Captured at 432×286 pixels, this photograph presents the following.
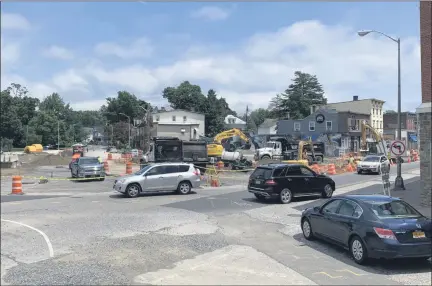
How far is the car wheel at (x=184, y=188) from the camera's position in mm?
22297

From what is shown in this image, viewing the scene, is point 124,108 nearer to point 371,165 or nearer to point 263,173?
point 371,165

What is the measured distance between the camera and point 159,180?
21859 mm

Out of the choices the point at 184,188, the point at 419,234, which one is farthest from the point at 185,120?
the point at 419,234

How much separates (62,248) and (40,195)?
495 inches

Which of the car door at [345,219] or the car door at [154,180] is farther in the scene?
the car door at [154,180]

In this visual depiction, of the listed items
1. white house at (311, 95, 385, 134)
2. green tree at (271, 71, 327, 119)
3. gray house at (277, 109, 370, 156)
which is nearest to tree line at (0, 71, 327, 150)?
green tree at (271, 71, 327, 119)

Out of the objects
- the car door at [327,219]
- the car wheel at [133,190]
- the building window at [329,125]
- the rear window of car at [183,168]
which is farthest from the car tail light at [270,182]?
the building window at [329,125]

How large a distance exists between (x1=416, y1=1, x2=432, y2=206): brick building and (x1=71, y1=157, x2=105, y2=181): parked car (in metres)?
20.3

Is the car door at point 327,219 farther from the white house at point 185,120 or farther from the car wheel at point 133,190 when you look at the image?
the white house at point 185,120

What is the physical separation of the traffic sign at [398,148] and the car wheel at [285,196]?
4952 millimetres

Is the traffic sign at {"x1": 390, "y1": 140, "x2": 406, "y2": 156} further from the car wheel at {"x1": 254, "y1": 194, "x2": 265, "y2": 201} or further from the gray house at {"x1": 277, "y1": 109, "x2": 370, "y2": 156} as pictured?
the gray house at {"x1": 277, "y1": 109, "x2": 370, "y2": 156}

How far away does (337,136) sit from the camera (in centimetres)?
7131

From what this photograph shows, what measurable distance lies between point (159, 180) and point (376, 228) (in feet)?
46.3

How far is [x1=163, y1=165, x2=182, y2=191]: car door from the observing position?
22031 mm
